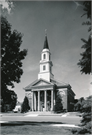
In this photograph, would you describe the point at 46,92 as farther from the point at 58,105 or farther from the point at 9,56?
the point at 9,56

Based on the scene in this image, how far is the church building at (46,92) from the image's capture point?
2095 inches

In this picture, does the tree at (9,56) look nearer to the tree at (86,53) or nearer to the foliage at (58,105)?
the tree at (86,53)

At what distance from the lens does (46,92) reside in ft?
177

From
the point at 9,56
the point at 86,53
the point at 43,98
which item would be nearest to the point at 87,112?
the point at 86,53

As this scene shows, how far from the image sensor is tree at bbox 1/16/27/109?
583 inches

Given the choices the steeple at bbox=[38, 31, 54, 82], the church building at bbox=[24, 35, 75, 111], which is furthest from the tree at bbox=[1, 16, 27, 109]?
the steeple at bbox=[38, 31, 54, 82]

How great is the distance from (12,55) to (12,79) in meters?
2.51

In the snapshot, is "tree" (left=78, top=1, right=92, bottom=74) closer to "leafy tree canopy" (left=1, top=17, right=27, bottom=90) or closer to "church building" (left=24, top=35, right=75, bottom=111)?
"leafy tree canopy" (left=1, top=17, right=27, bottom=90)

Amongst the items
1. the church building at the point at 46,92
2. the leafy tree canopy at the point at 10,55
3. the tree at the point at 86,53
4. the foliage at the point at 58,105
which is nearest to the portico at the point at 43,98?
the church building at the point at 46,92

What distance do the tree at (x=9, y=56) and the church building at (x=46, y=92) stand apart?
37.2 metres

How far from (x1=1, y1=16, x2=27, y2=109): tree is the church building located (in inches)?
1464

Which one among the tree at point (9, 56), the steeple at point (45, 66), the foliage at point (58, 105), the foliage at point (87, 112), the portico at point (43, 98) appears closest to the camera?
the foliage at point (87, 112)

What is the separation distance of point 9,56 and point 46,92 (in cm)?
4012

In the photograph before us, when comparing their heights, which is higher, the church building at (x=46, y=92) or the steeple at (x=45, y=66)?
the steeple at (x=45, y=66)
